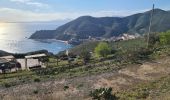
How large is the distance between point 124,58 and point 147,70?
10.9 metres

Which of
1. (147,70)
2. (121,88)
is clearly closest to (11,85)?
(121,88)

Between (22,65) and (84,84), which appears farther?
(22,65)

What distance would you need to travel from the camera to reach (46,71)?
152 ft

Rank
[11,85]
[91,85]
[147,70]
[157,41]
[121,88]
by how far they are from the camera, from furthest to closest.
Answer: [157,41]
[147,70]
[11,85]
[91,85]
[121,88]

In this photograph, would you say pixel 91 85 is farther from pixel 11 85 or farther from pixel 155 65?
pixel 155 65

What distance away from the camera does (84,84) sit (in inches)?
1430

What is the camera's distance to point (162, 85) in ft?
99.9

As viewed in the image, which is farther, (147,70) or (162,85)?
(147,70)

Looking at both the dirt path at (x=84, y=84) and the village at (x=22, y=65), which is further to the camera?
the village at (x=22, y=65)

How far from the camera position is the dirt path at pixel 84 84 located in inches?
1239

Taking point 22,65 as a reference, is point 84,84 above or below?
above

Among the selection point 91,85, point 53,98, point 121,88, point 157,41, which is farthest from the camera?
point 157,41

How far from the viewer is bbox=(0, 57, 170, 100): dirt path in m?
31.5

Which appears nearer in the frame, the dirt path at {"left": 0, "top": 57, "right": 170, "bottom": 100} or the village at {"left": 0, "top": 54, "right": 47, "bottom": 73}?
the dirt path at {"left": 0, "top": 57, "right": 170, "bottom": 100}
